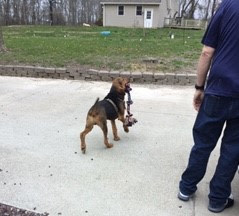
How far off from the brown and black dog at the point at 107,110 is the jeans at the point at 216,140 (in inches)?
44.3

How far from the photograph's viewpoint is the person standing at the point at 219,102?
83.0 inches

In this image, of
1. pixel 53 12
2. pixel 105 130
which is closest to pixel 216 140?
pixel 105 130

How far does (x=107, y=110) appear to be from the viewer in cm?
342

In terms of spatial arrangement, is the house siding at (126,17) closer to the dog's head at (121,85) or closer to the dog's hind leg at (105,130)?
the dog's head at (121,85)

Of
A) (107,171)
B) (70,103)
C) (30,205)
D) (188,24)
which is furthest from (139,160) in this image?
(188,24)

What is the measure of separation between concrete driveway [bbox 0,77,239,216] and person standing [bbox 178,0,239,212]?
245 millimetres

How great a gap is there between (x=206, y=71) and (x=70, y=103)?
312cm

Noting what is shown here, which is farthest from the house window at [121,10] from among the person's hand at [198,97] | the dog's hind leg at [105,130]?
the person's hand at [198,97]

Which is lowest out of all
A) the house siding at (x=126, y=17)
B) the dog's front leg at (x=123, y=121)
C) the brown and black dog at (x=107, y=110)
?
the dog's front leg at (x=123, y=121)

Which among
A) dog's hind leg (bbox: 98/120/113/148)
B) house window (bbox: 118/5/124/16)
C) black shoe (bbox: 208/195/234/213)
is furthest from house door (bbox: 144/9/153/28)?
black shoe (bbox: 208/195/234/213)

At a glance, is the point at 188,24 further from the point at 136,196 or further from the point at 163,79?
the point at 136,196

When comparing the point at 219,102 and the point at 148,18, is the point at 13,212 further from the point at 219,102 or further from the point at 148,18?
the point at 148,18

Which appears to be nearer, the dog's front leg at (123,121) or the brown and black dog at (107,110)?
the brown and black dog at (107,110)

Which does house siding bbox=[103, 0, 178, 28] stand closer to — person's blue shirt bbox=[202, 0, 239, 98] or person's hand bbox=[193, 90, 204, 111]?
person's hand bbox=[193, 90, 204, 111]
